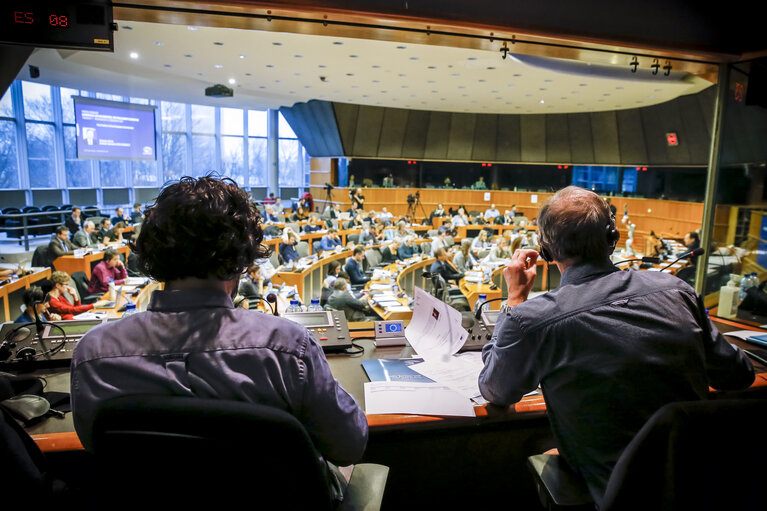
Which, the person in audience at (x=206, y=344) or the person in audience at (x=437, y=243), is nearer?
the person in audience at (x=206, y=344)

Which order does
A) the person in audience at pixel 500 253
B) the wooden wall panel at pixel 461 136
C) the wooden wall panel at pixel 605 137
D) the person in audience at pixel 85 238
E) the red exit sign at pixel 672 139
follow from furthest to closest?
1. the wooden wall panel at pixel 461 136
2. the wooden wall panel at pixel 605 137
3. the red exit sign at pixel 672 139
4. the person in audience at pixel 500 253
5. the person in audience at pixel 85 238

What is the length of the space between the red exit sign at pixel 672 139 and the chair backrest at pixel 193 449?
14.9 metres

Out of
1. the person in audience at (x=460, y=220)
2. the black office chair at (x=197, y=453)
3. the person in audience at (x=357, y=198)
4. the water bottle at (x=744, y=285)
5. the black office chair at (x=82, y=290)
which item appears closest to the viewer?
the black office chair at (x=197, y=453)

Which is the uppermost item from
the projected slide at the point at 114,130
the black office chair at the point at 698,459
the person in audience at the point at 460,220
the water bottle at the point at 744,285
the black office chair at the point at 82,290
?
the projected slide at the point at 114,130

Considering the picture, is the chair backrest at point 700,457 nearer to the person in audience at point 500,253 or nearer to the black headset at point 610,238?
the black headset at point 610,238

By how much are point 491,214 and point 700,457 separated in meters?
15.2

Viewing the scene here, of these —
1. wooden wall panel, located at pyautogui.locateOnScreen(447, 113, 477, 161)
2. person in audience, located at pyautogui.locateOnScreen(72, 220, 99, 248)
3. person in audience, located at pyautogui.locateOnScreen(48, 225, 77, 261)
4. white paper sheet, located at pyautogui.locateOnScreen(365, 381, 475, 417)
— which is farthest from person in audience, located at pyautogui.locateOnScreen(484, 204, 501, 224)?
white paper sheet, located at pyautogui.locateOnScreen(365, 381, 475, 417)

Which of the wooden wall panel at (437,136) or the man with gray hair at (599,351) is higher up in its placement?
the wooden wall panel at (437,136)

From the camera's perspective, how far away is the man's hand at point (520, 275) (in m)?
1.67

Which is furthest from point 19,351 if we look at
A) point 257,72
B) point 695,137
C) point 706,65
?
point 695,137

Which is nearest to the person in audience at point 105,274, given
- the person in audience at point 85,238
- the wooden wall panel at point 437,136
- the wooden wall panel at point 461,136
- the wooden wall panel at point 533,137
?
the person in audience at point 85,238

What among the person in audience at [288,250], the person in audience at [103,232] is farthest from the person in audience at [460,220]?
the person in audience at [103,232]

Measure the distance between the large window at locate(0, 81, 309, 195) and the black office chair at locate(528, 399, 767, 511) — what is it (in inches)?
480

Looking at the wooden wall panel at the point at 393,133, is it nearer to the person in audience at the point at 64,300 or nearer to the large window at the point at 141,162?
the large window at the point at 141,162
